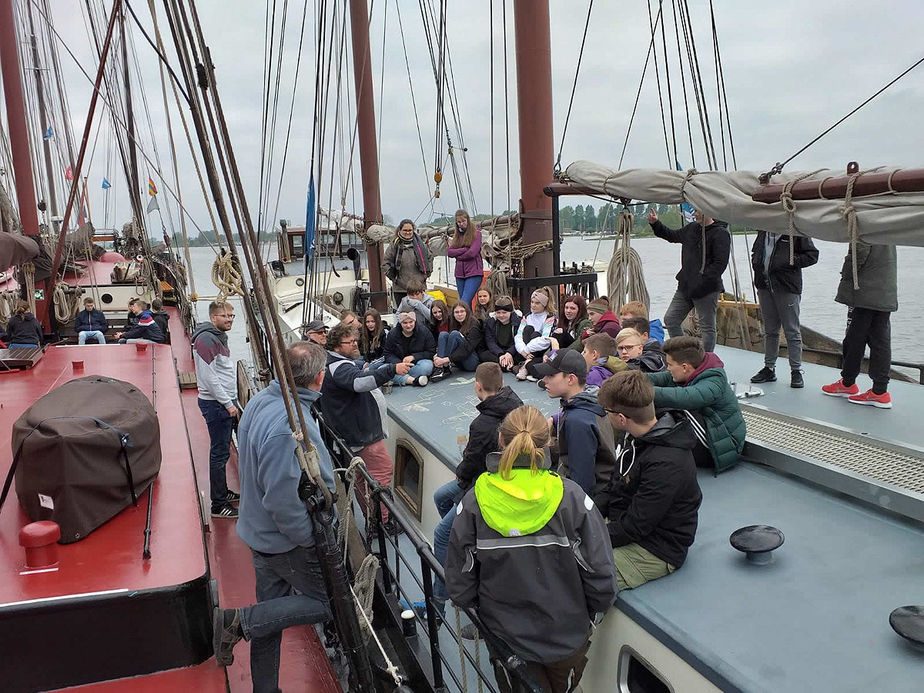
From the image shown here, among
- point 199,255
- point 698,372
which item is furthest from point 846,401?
point 199,255

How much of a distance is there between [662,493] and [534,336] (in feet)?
13.1

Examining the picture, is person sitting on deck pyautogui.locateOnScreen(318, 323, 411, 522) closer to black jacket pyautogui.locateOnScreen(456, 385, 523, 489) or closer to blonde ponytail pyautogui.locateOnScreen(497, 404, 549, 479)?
black jacket pyautogui.locateOnScreen(456, 385, 523, 489)

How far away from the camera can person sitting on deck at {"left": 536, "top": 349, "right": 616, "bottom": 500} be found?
319 cm

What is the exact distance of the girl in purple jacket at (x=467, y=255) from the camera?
815cm

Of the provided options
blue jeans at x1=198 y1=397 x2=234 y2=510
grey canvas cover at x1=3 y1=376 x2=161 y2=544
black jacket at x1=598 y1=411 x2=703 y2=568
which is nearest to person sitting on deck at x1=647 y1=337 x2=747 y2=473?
black jacket at x1=598 y1=411 x2=703 y2=568

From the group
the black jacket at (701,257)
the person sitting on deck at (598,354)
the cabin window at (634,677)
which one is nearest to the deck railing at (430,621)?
the cabin window at (634,677)

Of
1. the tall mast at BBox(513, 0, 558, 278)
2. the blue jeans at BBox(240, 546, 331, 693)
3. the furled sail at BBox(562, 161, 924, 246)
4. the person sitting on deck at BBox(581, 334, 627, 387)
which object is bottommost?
the blue jeans at BBox(240, 546, 331, 693)

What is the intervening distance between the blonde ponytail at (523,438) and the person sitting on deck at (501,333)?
4.36 m

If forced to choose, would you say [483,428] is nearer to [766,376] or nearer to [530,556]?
[530,556]

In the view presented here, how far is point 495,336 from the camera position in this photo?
23.1ft

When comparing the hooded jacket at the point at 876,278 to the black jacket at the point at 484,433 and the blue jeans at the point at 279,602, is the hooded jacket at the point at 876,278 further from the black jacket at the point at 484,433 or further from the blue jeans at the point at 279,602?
the blue jeans at the point at 279,602

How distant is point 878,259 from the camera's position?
4492 millimetres

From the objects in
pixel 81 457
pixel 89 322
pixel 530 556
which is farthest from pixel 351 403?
pixel 89 322

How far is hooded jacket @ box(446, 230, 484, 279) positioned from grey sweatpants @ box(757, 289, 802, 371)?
145 inches
